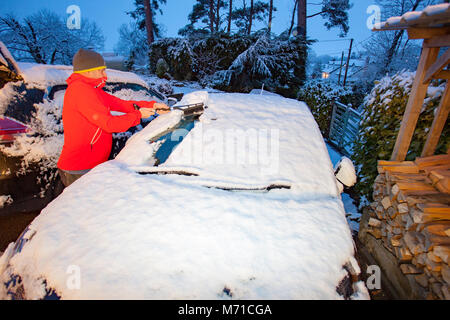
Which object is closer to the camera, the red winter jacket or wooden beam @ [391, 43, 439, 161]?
the red winter jacket

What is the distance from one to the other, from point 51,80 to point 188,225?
265cm

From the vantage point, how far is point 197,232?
3.92 ft

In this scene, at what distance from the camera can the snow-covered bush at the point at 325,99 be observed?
6.41m

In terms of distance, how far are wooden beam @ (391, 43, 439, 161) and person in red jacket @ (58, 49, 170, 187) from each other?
2.75 m

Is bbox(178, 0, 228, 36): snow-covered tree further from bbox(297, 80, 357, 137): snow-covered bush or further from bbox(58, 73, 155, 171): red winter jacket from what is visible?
bbox(58, 73, 155, 171): red winter jacket

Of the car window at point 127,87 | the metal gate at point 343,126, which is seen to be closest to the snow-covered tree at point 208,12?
the metal gate at point 343,126

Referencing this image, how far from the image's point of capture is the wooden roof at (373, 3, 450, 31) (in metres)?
1.64

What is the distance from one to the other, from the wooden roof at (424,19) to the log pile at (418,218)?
4.26 feet

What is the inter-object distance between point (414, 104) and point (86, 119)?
3.28 m

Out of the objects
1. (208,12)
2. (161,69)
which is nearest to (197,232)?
(161,69)

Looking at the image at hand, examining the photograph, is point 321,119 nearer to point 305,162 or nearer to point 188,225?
point 305,162

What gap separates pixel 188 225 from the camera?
4.02ft

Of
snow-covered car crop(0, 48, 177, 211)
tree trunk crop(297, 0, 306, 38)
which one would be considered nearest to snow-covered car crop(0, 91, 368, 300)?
snow-covered car crop(0, 48, 177, 211)

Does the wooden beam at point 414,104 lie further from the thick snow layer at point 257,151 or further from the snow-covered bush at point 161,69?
the snow-covered bush at point 161,69
